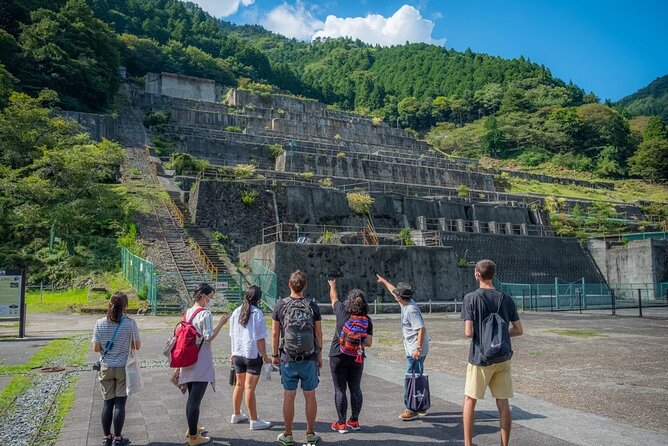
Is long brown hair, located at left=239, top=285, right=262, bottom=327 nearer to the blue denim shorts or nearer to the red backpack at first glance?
the red backpack

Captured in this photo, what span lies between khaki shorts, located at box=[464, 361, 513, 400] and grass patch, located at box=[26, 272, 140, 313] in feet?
47.8

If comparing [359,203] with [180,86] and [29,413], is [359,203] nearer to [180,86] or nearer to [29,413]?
[29,413]

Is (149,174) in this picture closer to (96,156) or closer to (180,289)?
(96,156)

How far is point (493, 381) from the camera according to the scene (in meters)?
4.40

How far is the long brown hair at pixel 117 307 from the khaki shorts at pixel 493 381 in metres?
3.24

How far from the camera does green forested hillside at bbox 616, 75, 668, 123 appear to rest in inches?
5157

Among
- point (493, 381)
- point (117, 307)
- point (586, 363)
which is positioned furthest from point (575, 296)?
point (117, 307)

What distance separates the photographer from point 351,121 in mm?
59344

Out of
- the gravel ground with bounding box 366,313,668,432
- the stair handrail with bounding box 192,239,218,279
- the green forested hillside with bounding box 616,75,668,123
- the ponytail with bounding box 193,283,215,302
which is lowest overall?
the gravel ground with bounding box 366,313,668,432

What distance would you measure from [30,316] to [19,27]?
35292 mm

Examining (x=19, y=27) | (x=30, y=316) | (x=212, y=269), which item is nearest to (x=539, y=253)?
(x=212, y=269)

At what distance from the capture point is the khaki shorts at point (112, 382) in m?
4.68

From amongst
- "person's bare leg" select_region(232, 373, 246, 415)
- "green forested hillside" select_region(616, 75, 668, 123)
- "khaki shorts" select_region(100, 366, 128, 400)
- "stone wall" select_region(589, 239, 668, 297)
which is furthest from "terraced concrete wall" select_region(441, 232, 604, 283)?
"green forested hillside" select_region(616, 75, 668, 123)

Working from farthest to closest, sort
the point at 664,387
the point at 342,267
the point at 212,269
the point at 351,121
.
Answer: the point at 351,121
the point at 342,267
the point at 212,269
the point at 664,387
